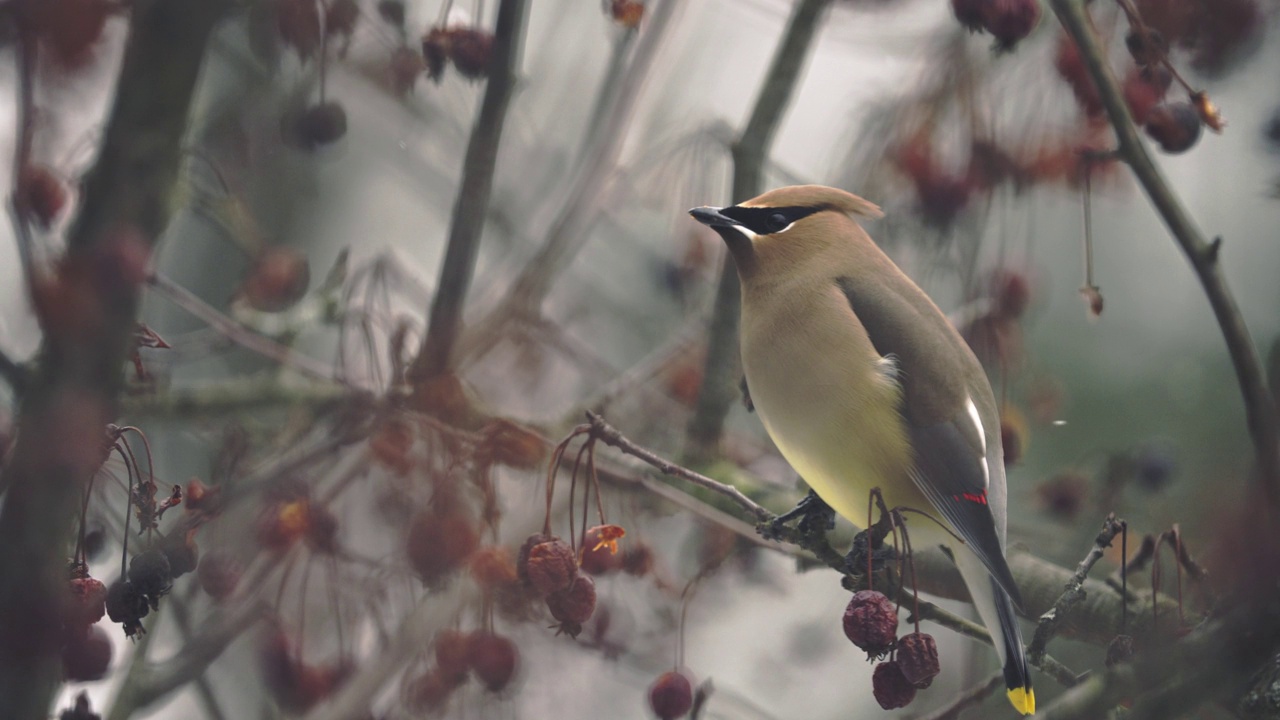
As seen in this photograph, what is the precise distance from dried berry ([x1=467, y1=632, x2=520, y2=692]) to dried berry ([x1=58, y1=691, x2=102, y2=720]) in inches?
27.5

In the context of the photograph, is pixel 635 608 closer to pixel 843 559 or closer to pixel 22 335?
pixel 843 559

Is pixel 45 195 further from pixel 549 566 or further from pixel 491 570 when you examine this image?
pixel 549 566

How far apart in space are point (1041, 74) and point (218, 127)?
2791 mm

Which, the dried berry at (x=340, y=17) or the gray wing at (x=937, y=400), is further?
the dried berry at (x=340, y=17)

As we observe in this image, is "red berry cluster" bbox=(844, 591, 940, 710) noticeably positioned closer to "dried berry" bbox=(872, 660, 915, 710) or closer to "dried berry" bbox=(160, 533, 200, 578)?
"dried berry" bbox=(872, 660, 915, 710)

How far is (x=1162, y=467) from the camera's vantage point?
3658 millimetres

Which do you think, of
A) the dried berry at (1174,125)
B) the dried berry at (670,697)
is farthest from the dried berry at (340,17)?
the dried berry at (1174,125)

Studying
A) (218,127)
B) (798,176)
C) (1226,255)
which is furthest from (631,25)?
(1226,255)

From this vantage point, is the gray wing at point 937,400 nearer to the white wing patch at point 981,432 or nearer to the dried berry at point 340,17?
the white wing patch at point 981,432

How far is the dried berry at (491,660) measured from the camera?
2369 millimetres

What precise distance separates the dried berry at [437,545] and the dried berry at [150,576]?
67cm

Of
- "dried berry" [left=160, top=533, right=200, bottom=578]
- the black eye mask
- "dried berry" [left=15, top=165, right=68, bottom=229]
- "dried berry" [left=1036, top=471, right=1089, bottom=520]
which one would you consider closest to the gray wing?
the black eye mask

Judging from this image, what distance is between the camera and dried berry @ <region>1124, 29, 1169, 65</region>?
93.2 inches

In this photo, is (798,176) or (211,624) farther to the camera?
(798,176)
